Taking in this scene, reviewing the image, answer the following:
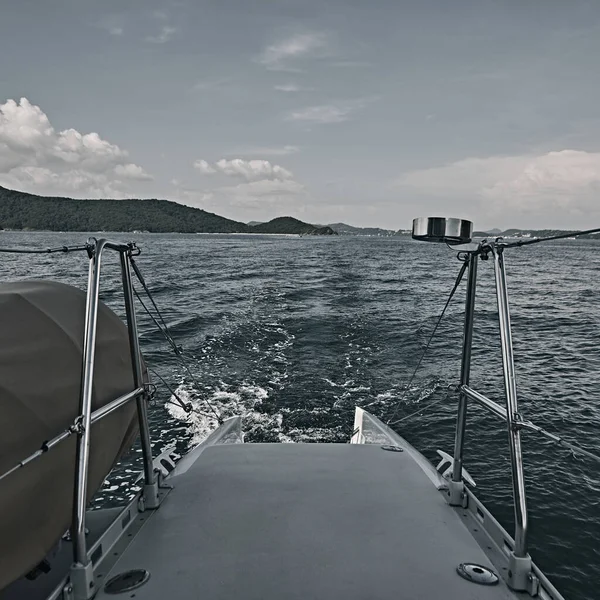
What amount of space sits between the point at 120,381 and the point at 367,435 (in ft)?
15.4

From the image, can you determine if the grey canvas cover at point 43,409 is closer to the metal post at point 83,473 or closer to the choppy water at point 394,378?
the metal post at point 83,473

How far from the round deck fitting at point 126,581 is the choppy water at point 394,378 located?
4793 millimetres

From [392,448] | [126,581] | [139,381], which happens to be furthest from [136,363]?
[392,448]

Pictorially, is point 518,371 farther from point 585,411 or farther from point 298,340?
point 298,340

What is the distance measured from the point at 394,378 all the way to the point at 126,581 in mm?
10329

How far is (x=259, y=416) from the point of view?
31.4ft

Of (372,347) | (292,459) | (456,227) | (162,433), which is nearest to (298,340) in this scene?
(372,347)

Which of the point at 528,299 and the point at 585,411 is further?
the point at 528,299

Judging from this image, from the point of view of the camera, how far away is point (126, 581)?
8.59ft

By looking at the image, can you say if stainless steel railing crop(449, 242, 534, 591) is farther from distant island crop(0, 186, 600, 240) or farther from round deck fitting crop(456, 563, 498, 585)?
distant island crop(0, 186, 600, 240)

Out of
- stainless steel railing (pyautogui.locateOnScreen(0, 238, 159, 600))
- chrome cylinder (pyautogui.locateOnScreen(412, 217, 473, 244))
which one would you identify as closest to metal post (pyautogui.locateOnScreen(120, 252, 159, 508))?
stainless steel railing (pyautogui.locateOnScreen(0, 238, 159, 600))

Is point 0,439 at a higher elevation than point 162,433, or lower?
higher

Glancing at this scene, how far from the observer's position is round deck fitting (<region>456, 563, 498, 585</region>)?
2635 millimetres

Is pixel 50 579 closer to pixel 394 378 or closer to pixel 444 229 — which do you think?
pixel 444 229
